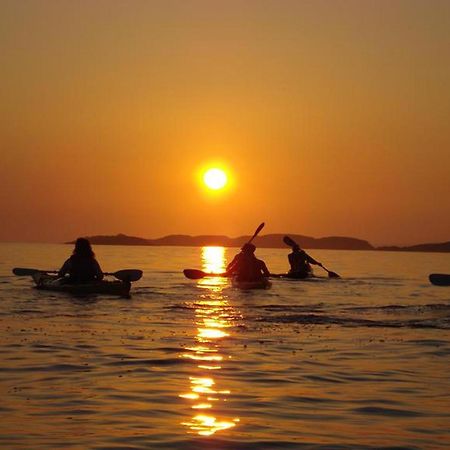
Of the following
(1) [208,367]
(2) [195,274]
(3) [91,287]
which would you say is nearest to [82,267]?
(3) [91,287]

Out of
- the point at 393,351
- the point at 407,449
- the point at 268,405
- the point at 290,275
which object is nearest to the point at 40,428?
the point at 268,405

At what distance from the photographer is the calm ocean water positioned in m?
8.68

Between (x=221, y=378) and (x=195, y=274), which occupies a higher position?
(x=195, y=274)

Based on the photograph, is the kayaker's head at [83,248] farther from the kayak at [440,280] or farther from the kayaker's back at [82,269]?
the kayak at [440,280]

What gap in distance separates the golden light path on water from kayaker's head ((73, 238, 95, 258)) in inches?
140

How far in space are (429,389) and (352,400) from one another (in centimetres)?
Result: 144

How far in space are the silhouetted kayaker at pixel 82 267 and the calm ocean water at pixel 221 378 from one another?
9.02 feet

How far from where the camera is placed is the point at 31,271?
101 ft

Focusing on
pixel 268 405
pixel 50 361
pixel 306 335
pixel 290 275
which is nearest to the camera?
pixel 268 405

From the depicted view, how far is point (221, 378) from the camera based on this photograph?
11.9 metres

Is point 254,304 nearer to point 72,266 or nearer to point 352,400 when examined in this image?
point 72,266

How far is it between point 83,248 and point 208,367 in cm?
1289

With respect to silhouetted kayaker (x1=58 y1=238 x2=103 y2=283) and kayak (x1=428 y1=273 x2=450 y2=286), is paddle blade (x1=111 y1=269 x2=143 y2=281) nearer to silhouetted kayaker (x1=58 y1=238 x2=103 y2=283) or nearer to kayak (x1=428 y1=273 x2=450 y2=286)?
silhouetted kayaker (x1=58 y1=238 x2=103 y2=283)

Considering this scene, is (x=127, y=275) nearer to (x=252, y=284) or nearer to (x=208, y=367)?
(x=252, y=284)
